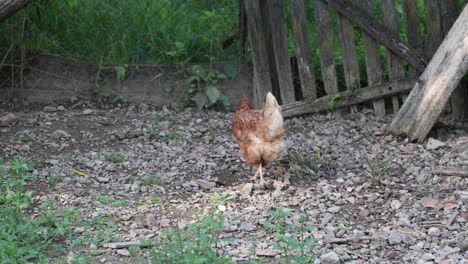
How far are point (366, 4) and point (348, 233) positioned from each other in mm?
2655

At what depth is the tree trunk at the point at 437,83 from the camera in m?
6.01

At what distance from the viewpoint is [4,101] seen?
7.39m

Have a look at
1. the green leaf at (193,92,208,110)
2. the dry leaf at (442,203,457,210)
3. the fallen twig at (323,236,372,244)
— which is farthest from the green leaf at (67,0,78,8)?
the dry leaf at (442,203,457,210)

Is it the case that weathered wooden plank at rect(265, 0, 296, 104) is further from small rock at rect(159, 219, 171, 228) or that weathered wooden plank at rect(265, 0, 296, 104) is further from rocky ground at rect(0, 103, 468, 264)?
small rock at rect(159, 219, 171, 228)

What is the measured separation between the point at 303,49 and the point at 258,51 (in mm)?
411

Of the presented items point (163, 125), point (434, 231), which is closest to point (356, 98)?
point (163, 125)

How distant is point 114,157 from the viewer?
615 cm

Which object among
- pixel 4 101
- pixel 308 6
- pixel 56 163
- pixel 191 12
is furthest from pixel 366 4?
pixel 4 101

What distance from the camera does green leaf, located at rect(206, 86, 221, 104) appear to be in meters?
7.35

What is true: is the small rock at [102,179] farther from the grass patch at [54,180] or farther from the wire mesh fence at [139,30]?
the wire mesh fence at [139,30]

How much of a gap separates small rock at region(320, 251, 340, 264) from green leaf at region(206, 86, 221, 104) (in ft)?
10.4

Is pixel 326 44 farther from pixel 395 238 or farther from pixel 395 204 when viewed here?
pixel 395 238

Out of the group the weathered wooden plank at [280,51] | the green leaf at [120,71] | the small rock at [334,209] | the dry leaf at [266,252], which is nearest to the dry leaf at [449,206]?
the small rock at [334,209]

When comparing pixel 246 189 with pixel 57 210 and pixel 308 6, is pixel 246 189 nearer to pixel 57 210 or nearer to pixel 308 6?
pixel 57 210
